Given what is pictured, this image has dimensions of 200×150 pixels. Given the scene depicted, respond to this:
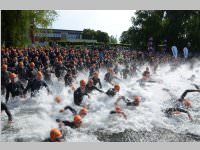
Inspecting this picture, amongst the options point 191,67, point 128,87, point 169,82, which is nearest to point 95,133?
point 128,87

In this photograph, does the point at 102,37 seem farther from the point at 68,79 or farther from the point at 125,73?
the point at 68,79

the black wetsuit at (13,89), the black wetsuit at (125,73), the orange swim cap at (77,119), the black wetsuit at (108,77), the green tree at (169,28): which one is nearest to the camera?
the orange swim cap at (77,119)

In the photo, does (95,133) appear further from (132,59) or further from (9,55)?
(132,59)

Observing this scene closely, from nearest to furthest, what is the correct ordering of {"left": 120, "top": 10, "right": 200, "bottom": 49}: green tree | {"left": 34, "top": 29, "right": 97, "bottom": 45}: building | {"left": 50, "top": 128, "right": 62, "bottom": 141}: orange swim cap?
{"left": 50, "top": 128, "right": 62, "bottom": 141}: orange swim cap, {"left": 34, "top": 29, "right": 97, "bottom": 45}: building, {"left": 120, "top": 10, "right": 200, "bottom": 49}: green tree

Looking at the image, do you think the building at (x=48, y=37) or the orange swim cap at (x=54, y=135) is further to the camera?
the building at (x=48, y=37)

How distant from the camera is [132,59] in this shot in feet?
78.0

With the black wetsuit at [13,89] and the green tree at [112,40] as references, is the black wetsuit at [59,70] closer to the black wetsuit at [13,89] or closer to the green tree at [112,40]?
the black wetsuit at [13,89]

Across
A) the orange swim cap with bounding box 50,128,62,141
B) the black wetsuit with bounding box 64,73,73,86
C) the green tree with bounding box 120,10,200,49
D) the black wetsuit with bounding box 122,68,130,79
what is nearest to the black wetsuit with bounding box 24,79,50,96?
the black wetsuit with bounding box 64,73,73,86

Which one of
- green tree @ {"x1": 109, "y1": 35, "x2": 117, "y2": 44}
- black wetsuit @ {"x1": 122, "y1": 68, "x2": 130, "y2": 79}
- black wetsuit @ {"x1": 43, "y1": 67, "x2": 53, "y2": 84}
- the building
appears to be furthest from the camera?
green tree @ {"x1": 109, "y1": 35, "x2": 117, "y2": 44}

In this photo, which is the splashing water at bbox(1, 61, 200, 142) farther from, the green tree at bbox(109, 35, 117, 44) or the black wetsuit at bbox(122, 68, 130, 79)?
the green tree at bbox(109, 35, 117, 44)

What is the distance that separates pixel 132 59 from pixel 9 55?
35.4 feet

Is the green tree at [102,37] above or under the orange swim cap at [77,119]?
above

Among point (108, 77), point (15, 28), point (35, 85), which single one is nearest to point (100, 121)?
point (35, 85)

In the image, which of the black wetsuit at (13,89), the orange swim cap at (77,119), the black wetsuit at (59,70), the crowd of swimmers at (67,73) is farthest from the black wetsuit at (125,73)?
the orange swim cap at (77,119)
